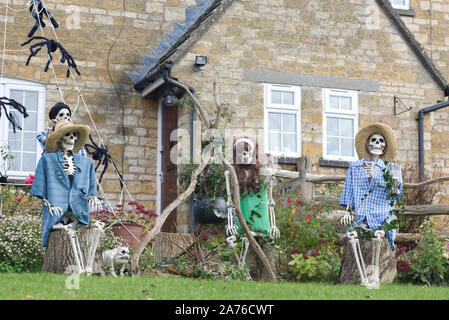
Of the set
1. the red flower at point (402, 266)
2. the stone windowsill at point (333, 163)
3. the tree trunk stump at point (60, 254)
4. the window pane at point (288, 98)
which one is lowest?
the red flower at point (402, 266)

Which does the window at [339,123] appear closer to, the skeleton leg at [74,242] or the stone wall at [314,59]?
the stone wall at [314,59]

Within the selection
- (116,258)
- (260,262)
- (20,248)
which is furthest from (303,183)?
(20,248)

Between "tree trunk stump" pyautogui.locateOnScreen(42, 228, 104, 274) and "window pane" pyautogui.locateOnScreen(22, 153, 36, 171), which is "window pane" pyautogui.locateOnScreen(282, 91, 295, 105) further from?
"tree trunk stump" pyautogui.locateOnScreen(42, 228, 104, 274)

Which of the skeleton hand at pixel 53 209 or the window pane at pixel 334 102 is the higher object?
the window pane at pixel 334 102

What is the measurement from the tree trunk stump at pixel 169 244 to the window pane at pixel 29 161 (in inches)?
189

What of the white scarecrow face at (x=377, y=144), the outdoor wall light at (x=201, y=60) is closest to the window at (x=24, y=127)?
the outdoor wall light at (x=201, y=60)

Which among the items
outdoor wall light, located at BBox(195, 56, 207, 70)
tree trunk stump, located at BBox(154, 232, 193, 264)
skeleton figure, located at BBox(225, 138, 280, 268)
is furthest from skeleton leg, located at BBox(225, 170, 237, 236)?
outdoor wall light, located at BBox(195, 56, 207, 70)

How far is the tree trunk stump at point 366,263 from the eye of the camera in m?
9.39

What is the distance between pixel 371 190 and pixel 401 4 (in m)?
8.91

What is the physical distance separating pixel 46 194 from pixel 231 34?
633cm

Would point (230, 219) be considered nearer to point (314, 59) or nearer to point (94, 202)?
point (94, 202)

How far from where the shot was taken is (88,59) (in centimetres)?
1510

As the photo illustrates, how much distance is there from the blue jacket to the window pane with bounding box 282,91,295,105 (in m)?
6.31
